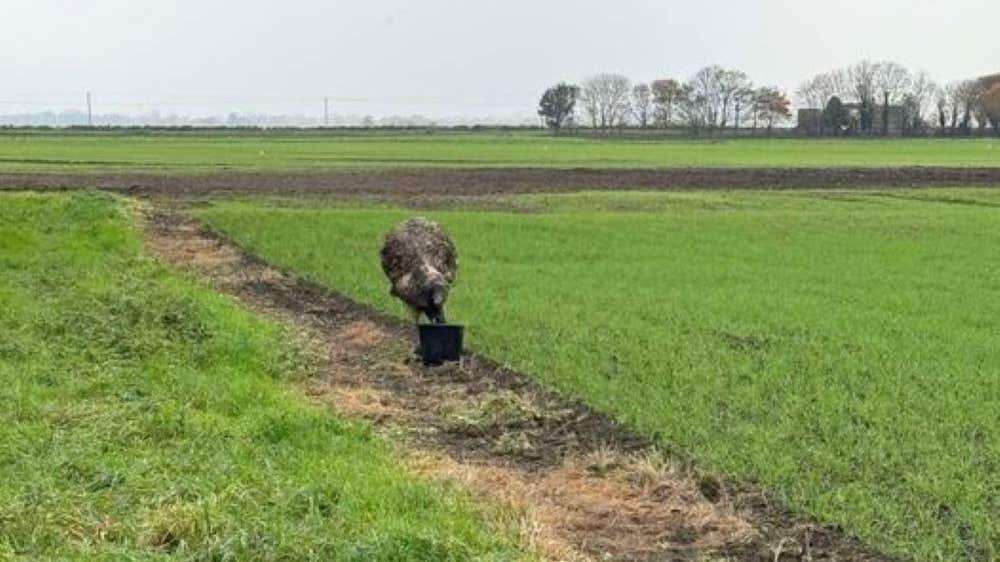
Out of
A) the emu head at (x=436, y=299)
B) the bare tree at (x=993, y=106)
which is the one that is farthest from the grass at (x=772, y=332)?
the bare tree at (x=993, y=106)

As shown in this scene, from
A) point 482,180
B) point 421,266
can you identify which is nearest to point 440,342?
point 421,266

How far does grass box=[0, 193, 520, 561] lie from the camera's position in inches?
220

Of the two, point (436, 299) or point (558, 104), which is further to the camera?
point (558, 104)

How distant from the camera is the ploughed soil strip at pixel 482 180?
38.2 metres

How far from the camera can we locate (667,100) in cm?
14100

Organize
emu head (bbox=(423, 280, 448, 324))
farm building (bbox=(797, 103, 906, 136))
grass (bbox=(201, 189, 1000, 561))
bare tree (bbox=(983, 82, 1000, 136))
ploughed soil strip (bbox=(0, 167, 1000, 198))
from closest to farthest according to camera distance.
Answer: grass (bbox=(201, 189, 1000, 561)) < emu head (bbox=(423, 280, 448, 324)) < ploughed soil strip (bbox=(0, 167, 1000, 198)) < bare tree (bbox=(983, 82, 1000, 136)) < farm building (bbox=(797, 103, 906, 136))

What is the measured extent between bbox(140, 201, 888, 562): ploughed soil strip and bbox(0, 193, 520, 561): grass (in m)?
0.44

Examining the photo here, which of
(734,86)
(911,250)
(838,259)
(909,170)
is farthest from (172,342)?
(734,86)

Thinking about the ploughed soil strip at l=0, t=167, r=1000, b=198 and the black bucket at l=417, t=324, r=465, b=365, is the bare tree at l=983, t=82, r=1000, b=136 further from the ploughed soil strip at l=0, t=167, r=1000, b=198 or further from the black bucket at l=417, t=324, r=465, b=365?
the black bucket at l=417, t=324, r=465, b=365

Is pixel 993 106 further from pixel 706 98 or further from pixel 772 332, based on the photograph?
pixel 772 332

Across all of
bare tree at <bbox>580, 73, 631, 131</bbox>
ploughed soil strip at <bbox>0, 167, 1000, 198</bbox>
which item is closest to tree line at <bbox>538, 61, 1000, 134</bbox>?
bare tree at <bbox>580, 73, 631, 131</bbox>

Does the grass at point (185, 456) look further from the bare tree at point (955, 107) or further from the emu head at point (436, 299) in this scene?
the bare tree at point (955, 107)

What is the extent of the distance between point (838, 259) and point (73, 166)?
134ft

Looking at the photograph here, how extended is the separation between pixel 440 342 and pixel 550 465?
136 inches
